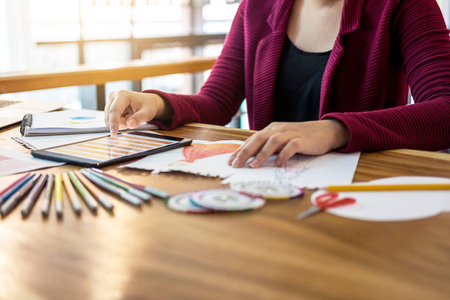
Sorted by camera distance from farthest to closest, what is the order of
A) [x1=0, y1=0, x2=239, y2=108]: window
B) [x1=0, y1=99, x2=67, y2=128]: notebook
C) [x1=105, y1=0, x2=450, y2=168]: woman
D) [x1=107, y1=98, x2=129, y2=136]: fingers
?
[x1=0, y1=0, x2=239, y2=108]: window
[x1=0, y1=99, x2=67, y2=128]: notebook
[x1=107, y1=98, x2=129, y2=136]: fingers
[x1=105, y1=0, x2=450, y2=168]: woman

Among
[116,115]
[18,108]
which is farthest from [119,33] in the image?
[116,115]

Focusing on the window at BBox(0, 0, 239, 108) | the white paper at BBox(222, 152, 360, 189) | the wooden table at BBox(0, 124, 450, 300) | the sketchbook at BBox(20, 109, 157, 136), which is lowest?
the wooden table at BBox(0, 124, 450, 300)

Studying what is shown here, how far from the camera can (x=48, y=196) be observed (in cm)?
56

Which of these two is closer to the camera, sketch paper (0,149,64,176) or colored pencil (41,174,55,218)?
colored pencil (41,174,55,218)

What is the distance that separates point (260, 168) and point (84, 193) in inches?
A: 9.8

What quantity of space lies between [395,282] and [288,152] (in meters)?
0.34

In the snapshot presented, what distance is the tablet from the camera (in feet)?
2.36

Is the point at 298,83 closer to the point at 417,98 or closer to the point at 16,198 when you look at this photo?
the point at 417,98

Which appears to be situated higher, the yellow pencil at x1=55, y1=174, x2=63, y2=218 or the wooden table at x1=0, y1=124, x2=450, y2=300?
the yellow pencil at x1=55, y1=174, x2=63, y2=218

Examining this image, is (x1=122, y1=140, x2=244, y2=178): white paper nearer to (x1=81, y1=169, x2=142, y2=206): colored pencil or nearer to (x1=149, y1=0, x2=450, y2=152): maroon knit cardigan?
(x1=81, y1=169, x2=142, y2=206): colored pencil

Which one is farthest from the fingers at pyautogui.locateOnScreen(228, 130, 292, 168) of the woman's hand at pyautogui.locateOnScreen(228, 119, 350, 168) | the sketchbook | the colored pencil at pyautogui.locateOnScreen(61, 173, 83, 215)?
the sketchbook

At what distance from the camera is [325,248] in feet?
1.45

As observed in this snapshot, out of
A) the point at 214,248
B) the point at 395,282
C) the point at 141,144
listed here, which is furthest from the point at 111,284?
the point at 141,144

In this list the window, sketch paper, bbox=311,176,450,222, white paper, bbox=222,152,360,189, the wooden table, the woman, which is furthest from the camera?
the window
